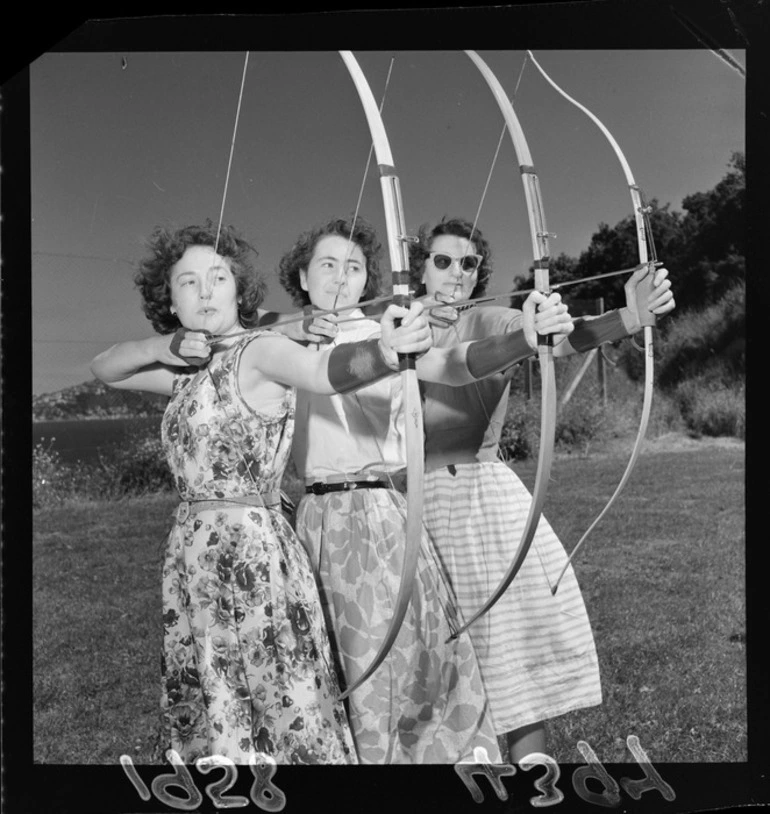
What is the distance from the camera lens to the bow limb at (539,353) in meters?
2.96

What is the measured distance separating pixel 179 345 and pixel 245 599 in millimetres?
680

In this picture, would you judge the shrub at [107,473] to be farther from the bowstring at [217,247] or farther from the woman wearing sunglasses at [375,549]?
the woman wearing sunglasses at [375,549]

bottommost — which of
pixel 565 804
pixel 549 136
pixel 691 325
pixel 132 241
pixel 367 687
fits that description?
pixel 565 804

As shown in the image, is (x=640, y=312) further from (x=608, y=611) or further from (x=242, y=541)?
(x=242, y=541)

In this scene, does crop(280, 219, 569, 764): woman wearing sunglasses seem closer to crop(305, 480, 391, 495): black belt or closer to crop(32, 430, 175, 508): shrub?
crop(305, 480, 391, 495): black belt

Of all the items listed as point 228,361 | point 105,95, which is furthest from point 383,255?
point 105,95

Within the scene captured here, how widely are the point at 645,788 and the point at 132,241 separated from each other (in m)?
2.01

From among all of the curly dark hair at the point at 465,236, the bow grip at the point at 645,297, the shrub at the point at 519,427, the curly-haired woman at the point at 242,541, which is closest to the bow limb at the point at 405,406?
the curly-haired woman at the point at 242,541

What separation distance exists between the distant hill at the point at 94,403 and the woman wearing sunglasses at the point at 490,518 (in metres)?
0.75

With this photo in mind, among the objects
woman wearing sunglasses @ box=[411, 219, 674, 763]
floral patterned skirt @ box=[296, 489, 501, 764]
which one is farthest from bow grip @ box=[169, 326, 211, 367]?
woman wearing sunglasses @ box=[411, 219, 674, 763]

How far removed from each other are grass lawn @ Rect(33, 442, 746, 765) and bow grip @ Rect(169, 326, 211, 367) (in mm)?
372

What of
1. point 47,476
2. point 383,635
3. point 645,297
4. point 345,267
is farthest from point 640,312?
point 47,476

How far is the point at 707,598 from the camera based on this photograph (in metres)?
3.27

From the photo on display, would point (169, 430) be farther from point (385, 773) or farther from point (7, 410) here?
point (385, 773)
